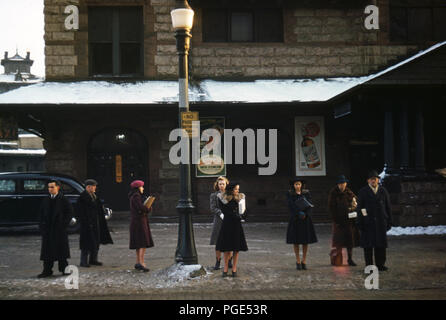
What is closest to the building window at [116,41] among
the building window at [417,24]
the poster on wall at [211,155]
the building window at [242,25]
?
the building window at [242,25]

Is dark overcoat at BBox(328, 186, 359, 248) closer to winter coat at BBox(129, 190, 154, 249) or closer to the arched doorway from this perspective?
winter coat at BBox(129, 190, 154, 249)

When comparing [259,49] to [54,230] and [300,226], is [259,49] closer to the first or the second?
[300,226]

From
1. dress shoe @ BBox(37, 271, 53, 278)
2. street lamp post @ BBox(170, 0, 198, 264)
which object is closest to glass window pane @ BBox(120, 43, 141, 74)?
street lamp post @ BBox(170, 0, 198, 264)

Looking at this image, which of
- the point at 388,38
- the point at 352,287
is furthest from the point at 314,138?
the point at 352,287

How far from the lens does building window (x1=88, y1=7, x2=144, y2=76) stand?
17.9m

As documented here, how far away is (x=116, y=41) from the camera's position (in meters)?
18.0

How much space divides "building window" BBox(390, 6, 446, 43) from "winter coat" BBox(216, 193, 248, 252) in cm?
1221

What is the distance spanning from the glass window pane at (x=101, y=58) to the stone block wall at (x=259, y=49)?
1.10 ft

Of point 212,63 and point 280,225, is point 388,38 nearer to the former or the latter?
point 212,63

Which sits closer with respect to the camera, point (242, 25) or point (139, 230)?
point (139, 230)

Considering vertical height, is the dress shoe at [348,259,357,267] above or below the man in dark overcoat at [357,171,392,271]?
below

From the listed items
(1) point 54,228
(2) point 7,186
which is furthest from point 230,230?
(2) point 7,186

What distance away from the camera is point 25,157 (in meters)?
47.8

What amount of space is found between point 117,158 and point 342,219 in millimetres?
9848
